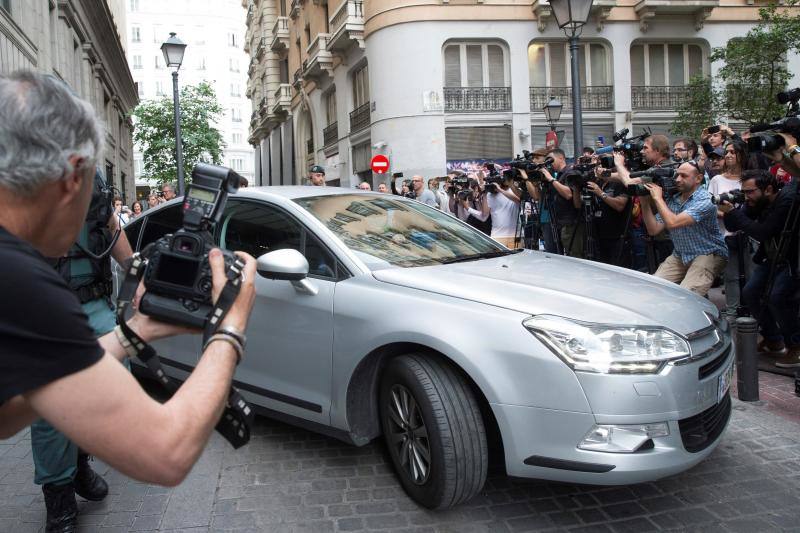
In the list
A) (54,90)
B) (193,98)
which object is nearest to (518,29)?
(193,98)

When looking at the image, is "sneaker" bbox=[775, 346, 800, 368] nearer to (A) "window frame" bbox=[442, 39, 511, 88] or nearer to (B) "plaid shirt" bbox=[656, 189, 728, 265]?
(B) "plaid shirt" bbox=[656, 189, 728, 265]

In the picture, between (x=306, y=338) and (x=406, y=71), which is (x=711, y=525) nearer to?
(x=306, y=338)

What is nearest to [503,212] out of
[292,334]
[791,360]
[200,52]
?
[791,360]

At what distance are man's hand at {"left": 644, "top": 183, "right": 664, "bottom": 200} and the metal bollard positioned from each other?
1334 mm

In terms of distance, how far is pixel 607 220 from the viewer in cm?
719

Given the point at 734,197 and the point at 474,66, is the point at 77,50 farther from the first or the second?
the point at 734,197

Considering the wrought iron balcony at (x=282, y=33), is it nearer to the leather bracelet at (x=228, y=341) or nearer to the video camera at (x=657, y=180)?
the video camera at (x=657, y=180)

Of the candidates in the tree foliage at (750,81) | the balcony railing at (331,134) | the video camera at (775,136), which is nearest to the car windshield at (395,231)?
the video camera at (775,136)

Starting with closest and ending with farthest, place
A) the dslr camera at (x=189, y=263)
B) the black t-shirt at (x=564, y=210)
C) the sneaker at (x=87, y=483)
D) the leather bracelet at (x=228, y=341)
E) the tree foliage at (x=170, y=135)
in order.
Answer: the leather bracelet at (x=228, y=341) < the dslr camera at (x=189, y=263) < the sneaker at (x=87, y=483) < the black t-shirt at (x=564, y=210) < the tree foliage at (x=170, y=135)

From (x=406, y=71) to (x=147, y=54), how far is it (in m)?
62.6

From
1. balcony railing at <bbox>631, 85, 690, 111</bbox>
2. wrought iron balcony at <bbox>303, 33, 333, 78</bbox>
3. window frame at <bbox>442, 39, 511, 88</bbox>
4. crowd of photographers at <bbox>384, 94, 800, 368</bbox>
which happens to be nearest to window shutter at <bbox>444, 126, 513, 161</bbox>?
window frame at <bbox>442, 39, 511, 88</bbox>

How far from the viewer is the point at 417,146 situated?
75.3ft

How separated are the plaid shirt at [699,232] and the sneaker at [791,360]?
3.06 ft

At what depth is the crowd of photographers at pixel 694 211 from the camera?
5.33m
